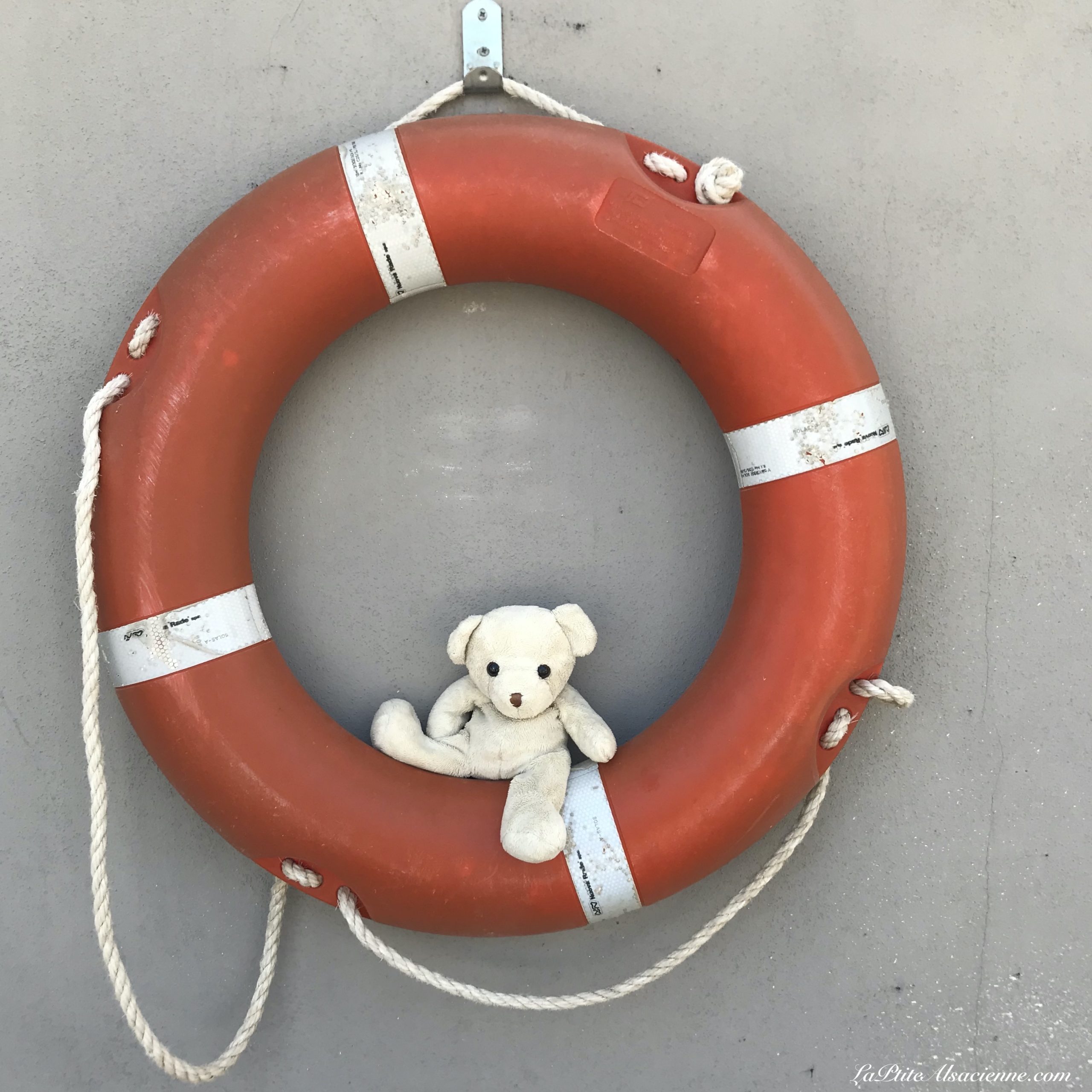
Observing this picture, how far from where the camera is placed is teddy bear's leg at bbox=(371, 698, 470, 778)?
109cm

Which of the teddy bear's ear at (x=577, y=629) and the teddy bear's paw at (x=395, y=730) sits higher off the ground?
the teddy bear's ear at (x=577, y=629)

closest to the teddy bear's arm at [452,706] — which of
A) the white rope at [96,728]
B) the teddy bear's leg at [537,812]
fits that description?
the teddy bear's leg at [537,812]

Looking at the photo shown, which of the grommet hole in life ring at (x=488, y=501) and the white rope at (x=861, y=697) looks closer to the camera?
the white rope at (x=861, y=697)

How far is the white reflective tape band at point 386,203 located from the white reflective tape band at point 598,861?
2.15ft

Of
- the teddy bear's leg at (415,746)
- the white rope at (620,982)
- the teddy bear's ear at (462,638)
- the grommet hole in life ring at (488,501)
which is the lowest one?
the white rope at (620,982)

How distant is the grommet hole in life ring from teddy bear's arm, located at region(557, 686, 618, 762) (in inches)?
2.9

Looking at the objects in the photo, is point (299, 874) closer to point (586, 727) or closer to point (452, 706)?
point (452, 706)

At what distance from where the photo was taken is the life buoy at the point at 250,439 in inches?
39.6

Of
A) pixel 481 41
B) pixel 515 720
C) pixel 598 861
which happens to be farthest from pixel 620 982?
pixel 481 41

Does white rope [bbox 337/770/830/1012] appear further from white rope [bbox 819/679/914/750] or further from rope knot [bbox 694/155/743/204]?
rope knot [bbox 694/155/743/204]

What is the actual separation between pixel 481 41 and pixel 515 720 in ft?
2.75

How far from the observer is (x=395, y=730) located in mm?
1089

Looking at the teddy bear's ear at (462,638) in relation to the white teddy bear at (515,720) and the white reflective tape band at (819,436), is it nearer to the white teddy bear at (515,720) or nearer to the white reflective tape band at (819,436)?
the white teddy bear at (515,720)

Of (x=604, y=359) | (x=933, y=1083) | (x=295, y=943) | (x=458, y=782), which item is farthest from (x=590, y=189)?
(x=933, y=1083)
